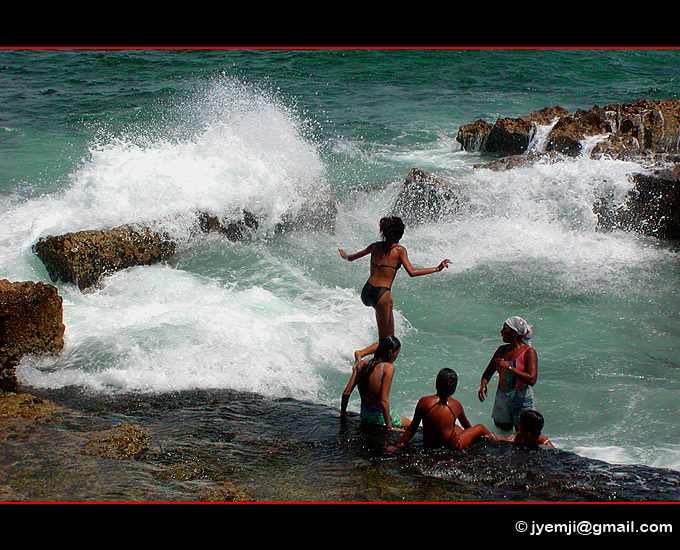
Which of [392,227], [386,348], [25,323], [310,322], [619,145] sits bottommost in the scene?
Result: [310,322]

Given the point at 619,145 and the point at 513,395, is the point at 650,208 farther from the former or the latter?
the point at 513,395

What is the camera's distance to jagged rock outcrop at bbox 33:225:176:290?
8344mm

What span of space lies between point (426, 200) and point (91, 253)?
5634 mm

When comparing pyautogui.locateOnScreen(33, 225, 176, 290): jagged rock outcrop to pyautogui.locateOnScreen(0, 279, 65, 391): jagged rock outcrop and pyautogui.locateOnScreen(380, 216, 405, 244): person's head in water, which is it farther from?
pyautogui.locateOnScreen(380, 216, 405, 244): person's head in water

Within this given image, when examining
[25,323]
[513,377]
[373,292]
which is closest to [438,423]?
[513,377]

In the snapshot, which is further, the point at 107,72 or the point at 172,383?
the point at 107,72

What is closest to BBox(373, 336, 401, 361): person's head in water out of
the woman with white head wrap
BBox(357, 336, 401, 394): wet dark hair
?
BBox(357, 336, 401, 394): wet dark hair

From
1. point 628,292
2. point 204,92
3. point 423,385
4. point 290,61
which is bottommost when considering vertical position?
point 423,385

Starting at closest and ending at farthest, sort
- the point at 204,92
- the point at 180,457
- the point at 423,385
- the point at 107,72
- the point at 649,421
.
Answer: the point at 180,457 → the point at 649,421 → the point at 423,385 → the point at 204,92 → the point at 107,72

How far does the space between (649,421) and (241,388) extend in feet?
12.3

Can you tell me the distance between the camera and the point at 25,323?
6109 mm
